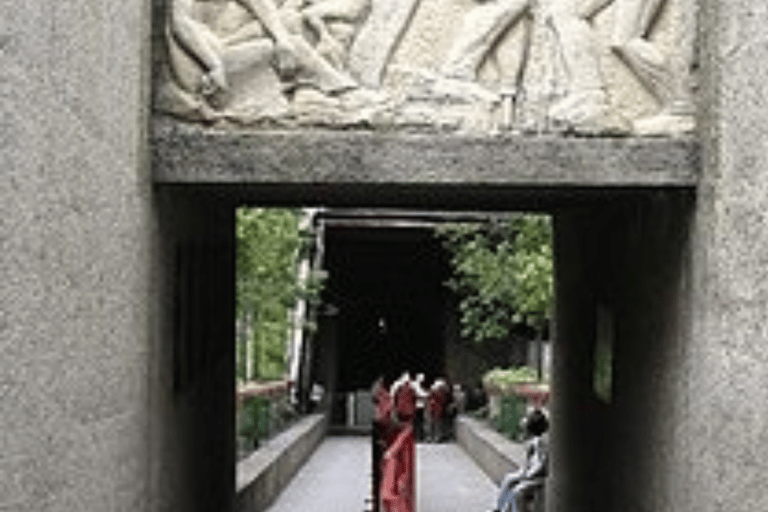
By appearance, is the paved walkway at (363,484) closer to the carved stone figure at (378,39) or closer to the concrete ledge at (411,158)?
the concrete ledge at (411,158)

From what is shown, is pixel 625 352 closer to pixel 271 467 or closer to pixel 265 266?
pixel 271 467

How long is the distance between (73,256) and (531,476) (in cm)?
856

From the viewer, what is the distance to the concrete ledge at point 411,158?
7660mm

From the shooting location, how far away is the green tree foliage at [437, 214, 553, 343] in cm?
1833

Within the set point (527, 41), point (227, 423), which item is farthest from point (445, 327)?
point (527, 41)

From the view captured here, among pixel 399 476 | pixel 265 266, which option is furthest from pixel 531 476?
pixel 265 266

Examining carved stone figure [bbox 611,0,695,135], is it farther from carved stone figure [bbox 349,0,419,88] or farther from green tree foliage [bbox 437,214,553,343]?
green tree foliage [bbox 437,214,553,343]

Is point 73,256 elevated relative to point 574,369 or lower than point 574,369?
elevated

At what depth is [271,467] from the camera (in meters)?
17.6

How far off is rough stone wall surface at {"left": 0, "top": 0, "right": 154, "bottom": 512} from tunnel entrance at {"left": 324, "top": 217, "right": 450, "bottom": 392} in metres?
25.2

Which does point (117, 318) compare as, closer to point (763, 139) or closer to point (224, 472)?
point (763, 139)

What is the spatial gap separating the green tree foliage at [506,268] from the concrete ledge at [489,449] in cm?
183

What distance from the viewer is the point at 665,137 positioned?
7699 millimetres

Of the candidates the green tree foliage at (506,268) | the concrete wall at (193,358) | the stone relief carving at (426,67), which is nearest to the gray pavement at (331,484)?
the green tree foliage at (506,268)
